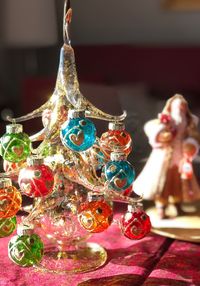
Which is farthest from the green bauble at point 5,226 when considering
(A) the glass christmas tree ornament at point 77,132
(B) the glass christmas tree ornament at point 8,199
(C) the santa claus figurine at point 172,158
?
(C) the santa claus figurine at point 172,158

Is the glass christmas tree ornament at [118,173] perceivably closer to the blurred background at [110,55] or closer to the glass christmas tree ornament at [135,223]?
the glass christmas tree ornament at [135,223]

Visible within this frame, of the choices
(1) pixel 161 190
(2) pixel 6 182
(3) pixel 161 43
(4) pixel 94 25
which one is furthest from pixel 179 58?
(2) pixel 6 182

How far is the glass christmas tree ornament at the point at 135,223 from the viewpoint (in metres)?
0.70

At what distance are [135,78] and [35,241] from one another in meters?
0.52

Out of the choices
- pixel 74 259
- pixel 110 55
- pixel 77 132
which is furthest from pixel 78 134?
pixel 110 55

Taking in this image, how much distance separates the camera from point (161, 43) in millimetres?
1075

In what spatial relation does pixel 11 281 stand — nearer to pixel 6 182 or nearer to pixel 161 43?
pixel 6 182

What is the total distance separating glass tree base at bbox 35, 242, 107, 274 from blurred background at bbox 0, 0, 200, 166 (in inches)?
12.1

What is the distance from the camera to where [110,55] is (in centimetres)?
110

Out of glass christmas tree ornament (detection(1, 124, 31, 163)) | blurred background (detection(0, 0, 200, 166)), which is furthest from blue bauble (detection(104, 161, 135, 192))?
blurred background (detection(0, 0, 200, 166))

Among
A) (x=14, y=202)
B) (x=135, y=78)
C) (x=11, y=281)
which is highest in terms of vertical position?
(x=135, y=78)

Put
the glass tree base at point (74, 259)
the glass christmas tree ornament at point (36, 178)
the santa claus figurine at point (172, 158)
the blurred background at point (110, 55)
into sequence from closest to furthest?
the glass christmas tree ornament at point (36, 178), the glass tree base at point (74, 259), the santa claus figurine at point (172, 158), the blurred background at point (110, 55)

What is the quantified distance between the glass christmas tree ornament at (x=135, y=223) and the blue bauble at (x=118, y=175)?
0.05 m

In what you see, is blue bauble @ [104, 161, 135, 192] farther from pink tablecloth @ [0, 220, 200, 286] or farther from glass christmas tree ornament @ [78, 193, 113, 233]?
pink tablecloth @ [0, 220, 200, 286]
